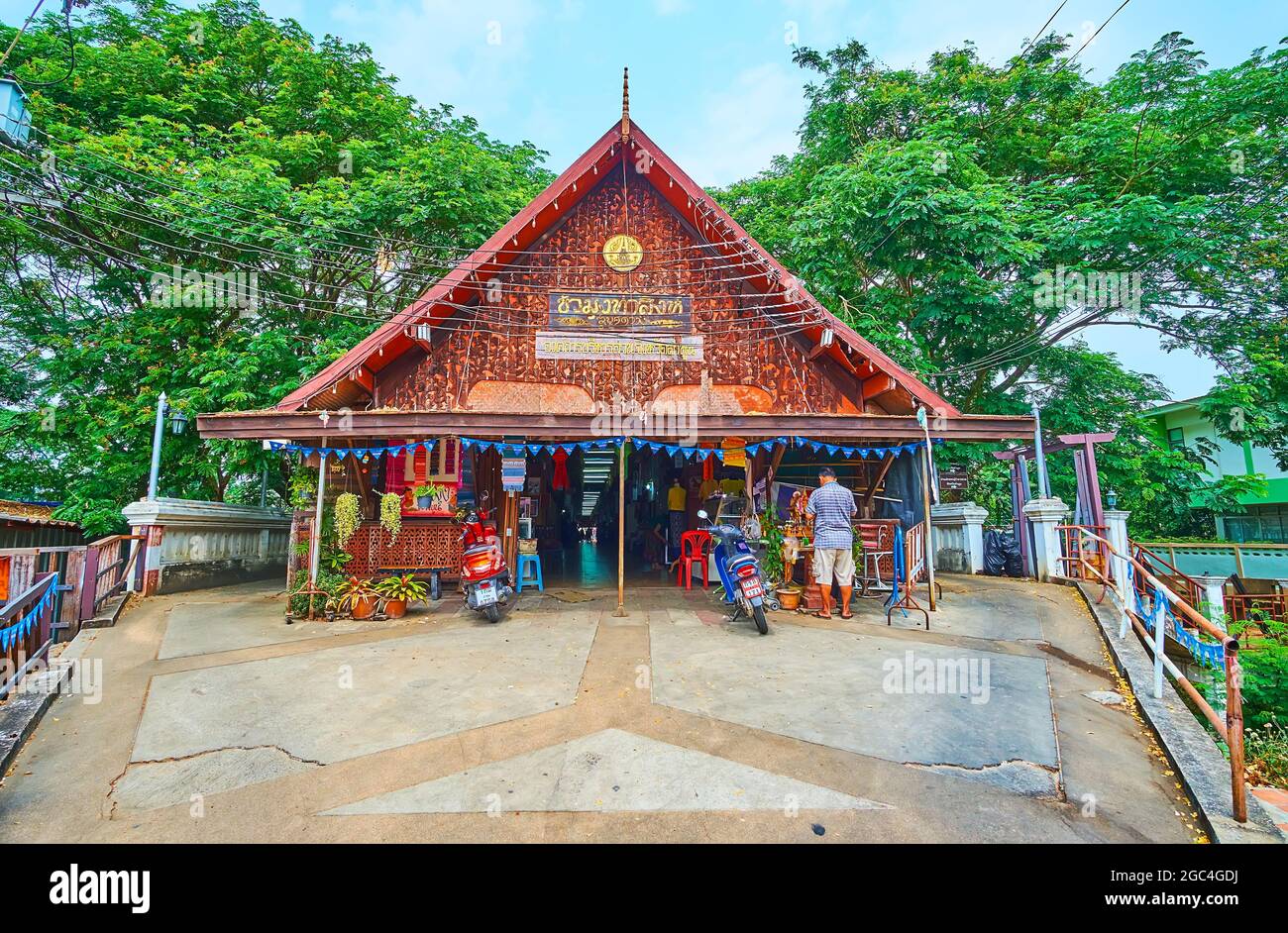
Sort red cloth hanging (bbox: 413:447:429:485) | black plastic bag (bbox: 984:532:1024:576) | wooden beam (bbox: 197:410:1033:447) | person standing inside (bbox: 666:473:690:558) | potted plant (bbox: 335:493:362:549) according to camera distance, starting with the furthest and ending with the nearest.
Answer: person standing inside (bbox: 666:473:690:558) < black plastic bag (bbox: 984:532:1024:576) < red cloth hanging (bbox: 413:447:429:485) < potted plant (bbox: 335:493:362:549) < wooden beam (bbox: 197:410:1033:447)

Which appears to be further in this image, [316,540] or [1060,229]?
[1060,229]

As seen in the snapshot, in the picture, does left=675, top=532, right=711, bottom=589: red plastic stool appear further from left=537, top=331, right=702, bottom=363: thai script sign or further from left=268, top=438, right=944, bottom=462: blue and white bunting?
left=537, top=331, right=702, bottom=363: thai script sign

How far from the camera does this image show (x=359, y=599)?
7777 millimetres

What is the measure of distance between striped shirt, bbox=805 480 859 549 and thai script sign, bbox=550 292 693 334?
409 centimetres

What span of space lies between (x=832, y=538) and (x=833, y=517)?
10.3 inches

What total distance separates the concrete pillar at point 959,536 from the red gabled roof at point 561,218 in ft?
11.8

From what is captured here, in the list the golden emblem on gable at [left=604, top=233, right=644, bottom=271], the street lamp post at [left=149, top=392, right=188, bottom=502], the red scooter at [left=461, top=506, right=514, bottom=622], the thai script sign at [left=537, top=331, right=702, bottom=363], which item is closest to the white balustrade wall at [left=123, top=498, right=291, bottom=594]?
the street lamp post at [left=149, top=392, right=188, bottom=502]

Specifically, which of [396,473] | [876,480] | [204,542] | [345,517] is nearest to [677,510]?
[876,480]

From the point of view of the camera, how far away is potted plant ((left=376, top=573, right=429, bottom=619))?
7.80 meters

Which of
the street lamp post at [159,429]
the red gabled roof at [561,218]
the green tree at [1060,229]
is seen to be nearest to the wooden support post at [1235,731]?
the red gabled roof at [561,218]

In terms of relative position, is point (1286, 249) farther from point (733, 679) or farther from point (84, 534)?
point (84, 534)

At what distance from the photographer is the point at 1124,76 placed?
13.2 meters

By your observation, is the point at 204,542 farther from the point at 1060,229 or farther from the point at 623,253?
the point at 1060,229

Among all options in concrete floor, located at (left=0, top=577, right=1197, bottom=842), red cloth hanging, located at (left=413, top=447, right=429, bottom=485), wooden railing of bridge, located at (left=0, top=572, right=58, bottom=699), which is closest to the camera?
concrete floor, located at (left=0, top=577, right=1197, bottom=842)
